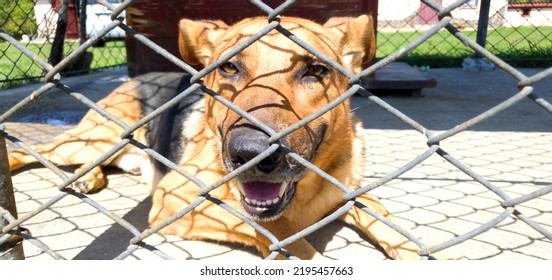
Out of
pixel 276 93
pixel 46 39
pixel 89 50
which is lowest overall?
pixel 89 50

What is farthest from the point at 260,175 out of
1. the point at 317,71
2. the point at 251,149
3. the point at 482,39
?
the point at 482,39

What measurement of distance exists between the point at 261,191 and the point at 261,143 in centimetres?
41

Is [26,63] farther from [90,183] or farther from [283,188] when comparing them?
[283,188]

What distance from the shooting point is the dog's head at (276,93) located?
1647 mm

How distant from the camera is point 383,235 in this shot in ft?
7.59

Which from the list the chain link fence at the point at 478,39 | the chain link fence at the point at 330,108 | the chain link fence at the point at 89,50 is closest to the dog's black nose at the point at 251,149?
the chain link fence at the point at 330,108

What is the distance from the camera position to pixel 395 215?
8.87ft

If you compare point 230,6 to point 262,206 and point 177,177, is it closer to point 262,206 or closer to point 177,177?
point 177,177

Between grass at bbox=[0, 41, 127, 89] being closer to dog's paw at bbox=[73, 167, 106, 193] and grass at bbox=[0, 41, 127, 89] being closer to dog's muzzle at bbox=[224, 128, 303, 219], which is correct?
dog's paw at bbox=[73, 167, 106, 193]

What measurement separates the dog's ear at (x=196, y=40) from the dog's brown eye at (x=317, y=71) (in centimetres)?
78

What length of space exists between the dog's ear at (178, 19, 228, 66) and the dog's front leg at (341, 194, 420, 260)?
1.25 m

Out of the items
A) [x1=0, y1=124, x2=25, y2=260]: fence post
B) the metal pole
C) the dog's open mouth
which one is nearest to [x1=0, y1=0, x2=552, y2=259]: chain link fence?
[x1=0, y1=124, x2=25, y2=260]: fence post

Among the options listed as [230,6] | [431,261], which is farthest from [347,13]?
[431,261]

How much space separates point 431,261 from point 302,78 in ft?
3.20
